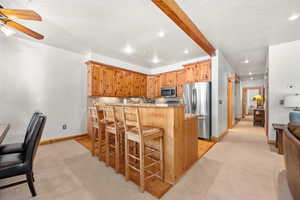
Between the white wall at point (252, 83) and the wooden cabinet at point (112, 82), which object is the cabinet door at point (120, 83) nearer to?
the wooden cabinet at point (112, 82)

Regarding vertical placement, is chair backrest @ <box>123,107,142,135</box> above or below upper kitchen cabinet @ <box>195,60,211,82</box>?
below

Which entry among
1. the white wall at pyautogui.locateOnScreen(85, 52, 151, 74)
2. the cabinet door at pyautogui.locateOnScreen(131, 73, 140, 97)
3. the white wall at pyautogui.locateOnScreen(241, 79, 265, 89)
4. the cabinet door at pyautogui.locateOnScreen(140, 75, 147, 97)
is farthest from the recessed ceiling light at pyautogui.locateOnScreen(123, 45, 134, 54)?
the white wall at pyautogui.locateOnScreen(241, 79, 265, 89)

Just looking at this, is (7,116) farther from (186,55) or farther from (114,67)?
(186,55)

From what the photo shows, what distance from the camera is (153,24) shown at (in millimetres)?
2395

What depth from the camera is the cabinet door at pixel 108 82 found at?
162 inches

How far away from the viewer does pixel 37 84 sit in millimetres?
3266

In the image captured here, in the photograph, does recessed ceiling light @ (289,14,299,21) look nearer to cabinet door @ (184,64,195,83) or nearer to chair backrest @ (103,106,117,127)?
cabinet door @ (184,64,195,83)

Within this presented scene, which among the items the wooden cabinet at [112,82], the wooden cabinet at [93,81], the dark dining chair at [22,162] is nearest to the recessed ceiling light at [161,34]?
the wooden cabinet at [112,82]

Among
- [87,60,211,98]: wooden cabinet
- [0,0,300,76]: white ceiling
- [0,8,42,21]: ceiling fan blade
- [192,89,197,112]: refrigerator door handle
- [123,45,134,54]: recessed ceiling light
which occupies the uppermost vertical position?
[123,45,134,54]: recessed ceiling light

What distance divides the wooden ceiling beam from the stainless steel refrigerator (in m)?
1.27

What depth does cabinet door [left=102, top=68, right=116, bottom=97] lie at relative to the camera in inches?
162

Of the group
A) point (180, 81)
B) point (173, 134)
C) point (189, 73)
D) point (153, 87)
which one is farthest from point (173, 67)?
point (173, 134)

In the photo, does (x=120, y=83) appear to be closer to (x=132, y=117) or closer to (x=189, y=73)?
(x=189, y=73)

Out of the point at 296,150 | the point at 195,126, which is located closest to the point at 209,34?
the point at 195,126
